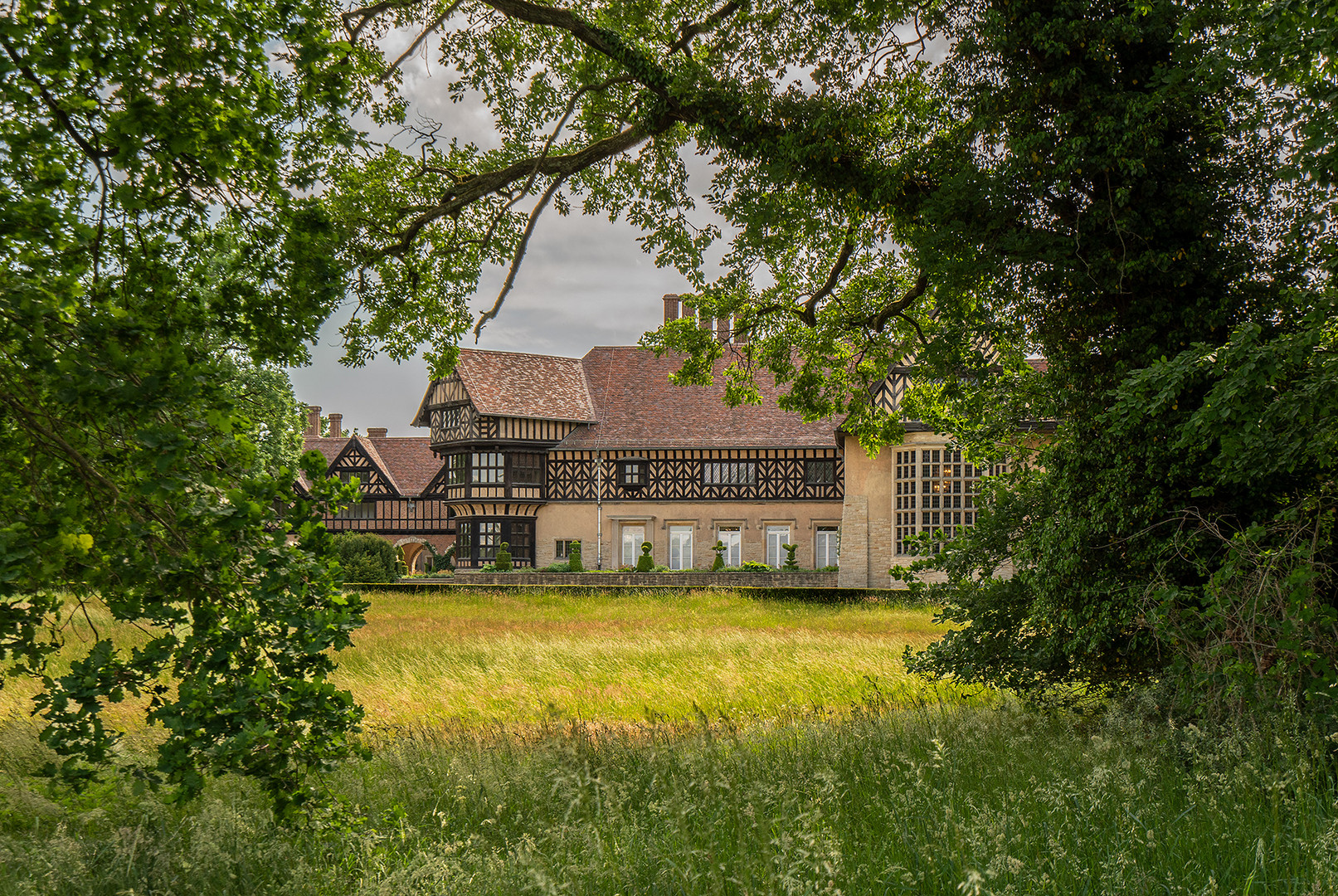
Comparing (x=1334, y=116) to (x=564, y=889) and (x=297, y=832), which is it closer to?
(x=564, y=889)

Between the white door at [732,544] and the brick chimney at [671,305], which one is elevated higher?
the brick chimney at [671,305]

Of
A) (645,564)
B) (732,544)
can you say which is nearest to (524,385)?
(645,564)

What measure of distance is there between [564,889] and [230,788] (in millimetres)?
3443

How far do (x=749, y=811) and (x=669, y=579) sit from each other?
83.6ft

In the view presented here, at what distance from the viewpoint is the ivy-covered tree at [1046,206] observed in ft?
19.8

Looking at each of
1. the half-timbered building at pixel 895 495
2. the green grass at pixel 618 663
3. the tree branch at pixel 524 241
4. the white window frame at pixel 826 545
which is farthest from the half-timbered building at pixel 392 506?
the tree branch at pixel 524 241

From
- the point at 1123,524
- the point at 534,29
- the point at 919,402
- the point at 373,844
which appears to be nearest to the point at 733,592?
the point at 919,402

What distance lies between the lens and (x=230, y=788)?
5.69m

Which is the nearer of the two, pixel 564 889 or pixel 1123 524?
pixel 564 889

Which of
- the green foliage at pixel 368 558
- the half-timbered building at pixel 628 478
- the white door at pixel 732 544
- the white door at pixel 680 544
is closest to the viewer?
the green foliage at pixel 368 558

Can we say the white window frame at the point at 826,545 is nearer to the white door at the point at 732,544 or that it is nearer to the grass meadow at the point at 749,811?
the white door at the point at 732,544

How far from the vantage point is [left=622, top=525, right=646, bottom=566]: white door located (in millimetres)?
37156

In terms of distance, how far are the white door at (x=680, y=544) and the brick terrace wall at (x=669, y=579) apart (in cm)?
673

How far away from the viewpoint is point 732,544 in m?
36.6
